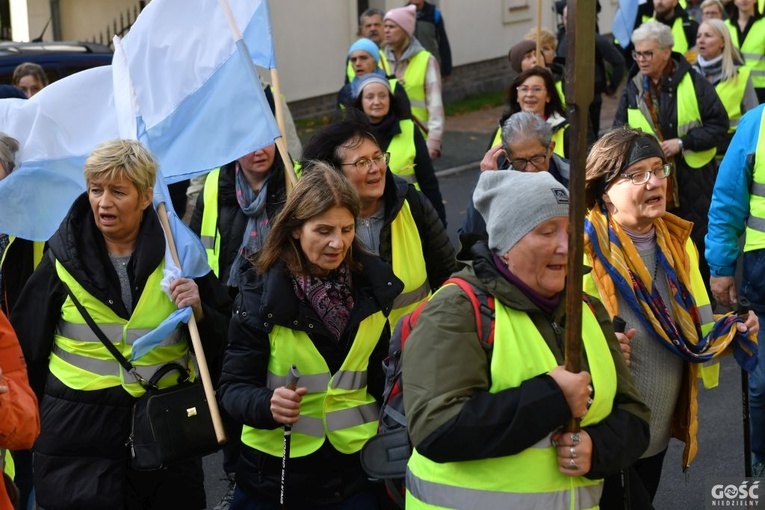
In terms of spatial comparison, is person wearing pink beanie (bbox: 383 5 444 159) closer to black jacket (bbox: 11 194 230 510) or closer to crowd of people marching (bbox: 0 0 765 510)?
crowd of people marching (bbox: 0 0 765 510)

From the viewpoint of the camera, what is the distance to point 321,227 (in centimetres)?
454

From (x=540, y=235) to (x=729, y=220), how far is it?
2839mm

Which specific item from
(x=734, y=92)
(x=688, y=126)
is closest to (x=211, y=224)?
(x=688, y=126)

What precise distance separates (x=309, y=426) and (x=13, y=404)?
3.83 ft

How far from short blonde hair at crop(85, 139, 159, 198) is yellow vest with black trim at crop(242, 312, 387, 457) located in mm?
902

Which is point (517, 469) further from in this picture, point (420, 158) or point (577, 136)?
point (420, 158)

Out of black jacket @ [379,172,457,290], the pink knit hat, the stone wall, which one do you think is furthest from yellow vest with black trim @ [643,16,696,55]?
black jacket @ [379,172,457,290]

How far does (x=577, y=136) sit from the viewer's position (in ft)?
10.4

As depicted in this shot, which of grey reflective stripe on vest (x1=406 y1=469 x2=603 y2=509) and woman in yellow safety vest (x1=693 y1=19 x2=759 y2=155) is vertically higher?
grey reflective stripe on vest (x1=406 y1=469 x2=603 y2=509)

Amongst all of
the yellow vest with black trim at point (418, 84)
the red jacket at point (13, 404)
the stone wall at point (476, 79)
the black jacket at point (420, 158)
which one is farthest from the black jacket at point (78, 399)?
the stone wall at point (476, 79)

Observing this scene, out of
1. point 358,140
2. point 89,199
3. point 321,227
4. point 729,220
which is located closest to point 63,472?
point 89,199

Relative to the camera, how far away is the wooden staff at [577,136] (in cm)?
305

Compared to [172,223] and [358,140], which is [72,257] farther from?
[358,140]

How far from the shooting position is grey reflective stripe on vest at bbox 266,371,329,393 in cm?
450
